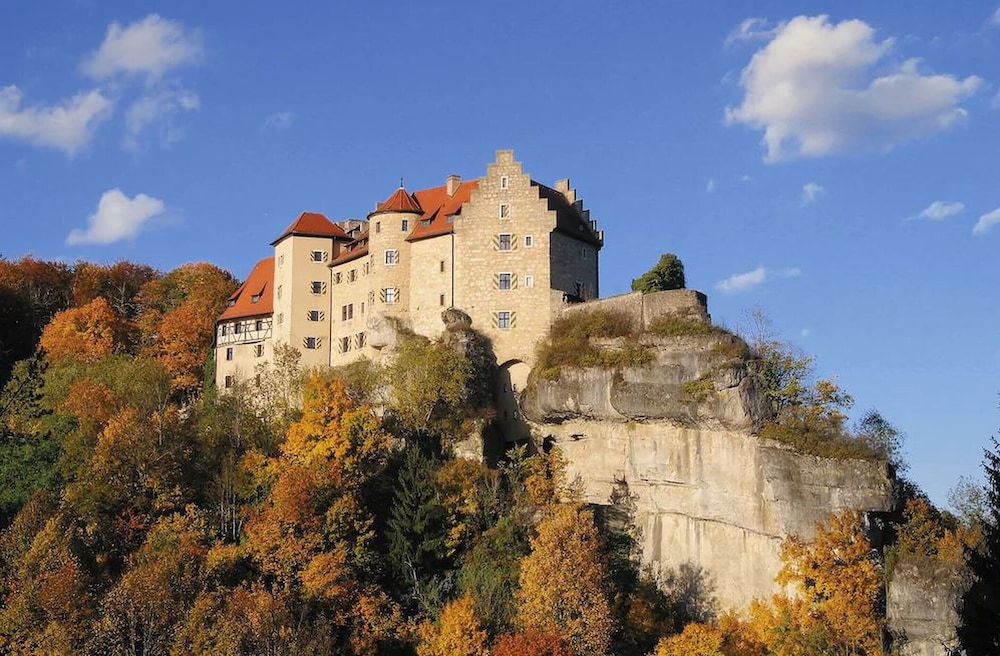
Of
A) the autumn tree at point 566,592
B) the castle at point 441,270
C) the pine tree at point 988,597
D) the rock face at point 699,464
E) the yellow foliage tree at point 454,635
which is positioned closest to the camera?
the pine tree at point 988,597

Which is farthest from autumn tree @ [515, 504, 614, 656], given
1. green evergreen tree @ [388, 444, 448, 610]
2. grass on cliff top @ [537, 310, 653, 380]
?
grass on cliff top @ [537, 310, 653, 380]

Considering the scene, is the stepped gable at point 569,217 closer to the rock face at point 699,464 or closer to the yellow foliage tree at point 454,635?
the rock face at point 699,464

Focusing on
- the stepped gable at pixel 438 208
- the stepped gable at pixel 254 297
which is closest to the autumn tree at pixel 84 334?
the stepped gable at pixel 254 297

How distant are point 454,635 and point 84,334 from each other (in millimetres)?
38838

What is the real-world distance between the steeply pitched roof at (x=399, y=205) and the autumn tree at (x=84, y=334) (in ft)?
70.4

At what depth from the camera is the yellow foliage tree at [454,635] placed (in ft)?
176

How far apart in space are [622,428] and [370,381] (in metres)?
13.1

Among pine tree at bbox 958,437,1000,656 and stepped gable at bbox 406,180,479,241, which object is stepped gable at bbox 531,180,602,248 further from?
pine tree at bbox 958,437,1000,656

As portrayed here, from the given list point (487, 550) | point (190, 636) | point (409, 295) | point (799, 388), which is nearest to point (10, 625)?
point (190, 636)

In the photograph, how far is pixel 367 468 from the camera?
6125 cm

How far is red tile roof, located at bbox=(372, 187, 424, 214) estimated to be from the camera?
6988cm

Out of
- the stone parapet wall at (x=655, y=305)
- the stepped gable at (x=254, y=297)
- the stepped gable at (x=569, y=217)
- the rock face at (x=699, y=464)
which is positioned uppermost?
the stepped gable at (x=569, y=217)

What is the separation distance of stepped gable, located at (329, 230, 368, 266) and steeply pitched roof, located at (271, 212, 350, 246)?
874 millimetres

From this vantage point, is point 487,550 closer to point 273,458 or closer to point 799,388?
point 273,458
